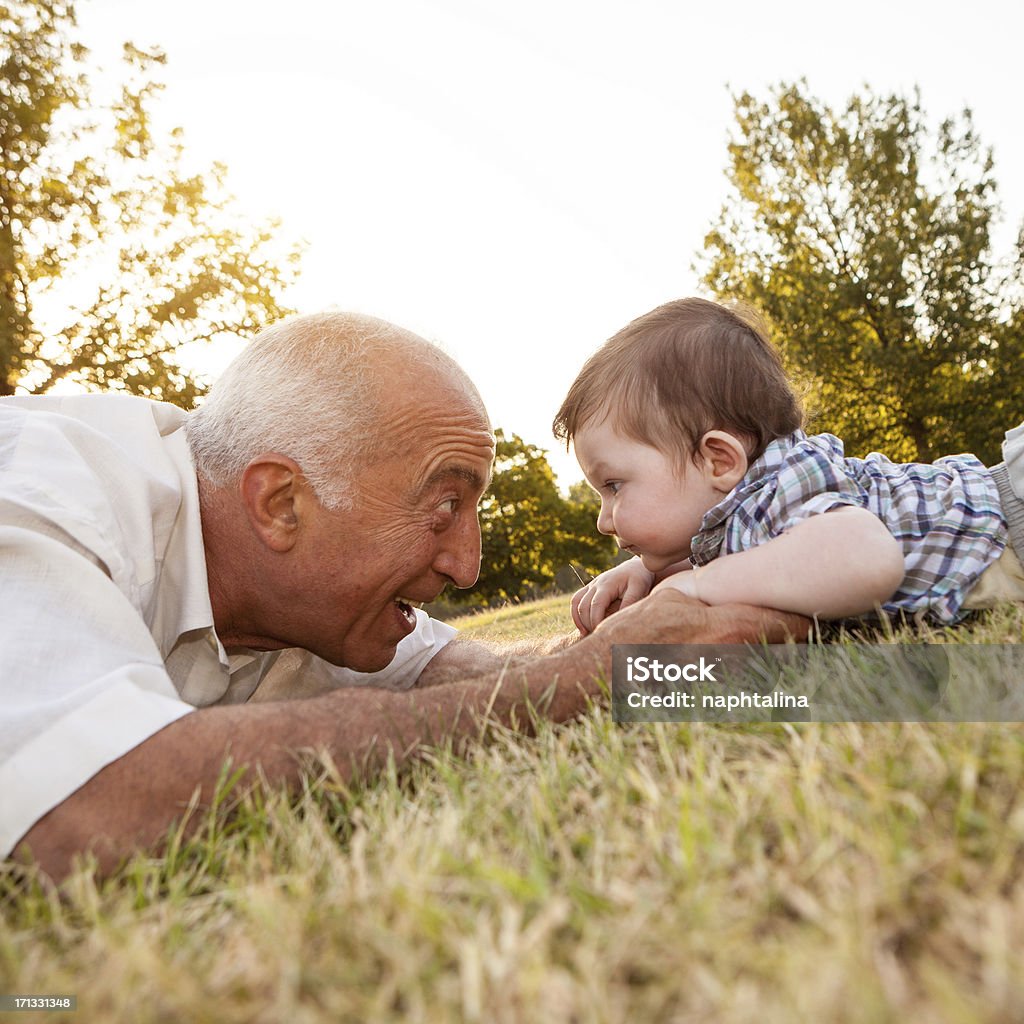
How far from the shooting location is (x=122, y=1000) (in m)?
1.00

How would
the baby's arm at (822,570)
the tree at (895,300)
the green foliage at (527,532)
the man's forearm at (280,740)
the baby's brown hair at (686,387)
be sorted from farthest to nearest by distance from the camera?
the green foliage at (527,532), the tree at (895,300), the baby's brown hair at (686,387), the baby's arm at (822,570), the man's forearm at (280,740)

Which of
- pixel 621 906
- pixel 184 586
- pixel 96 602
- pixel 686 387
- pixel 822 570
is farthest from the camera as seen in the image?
pixel 686 387

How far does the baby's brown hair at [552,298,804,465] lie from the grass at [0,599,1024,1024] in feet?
6.48

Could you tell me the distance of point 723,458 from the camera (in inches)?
133

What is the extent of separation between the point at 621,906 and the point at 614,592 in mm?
2835

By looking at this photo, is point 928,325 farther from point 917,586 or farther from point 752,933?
point 752,933

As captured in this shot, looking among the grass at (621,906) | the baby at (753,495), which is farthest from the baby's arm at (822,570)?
the grass at (621,906)

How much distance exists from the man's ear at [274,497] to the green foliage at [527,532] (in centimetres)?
3953

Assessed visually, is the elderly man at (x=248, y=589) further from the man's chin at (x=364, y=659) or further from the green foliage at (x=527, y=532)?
the green foliage at (x=527, y=532)

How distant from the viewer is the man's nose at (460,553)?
3.33 meters

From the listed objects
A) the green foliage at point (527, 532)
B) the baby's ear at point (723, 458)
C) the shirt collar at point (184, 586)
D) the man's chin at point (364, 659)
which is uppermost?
the baby's ear at point (723, 458)

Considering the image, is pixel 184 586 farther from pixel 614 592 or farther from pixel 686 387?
pixel 686 387

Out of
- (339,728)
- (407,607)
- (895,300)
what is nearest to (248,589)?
(407,607)

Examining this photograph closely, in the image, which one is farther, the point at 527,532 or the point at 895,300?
the point at 527,532
